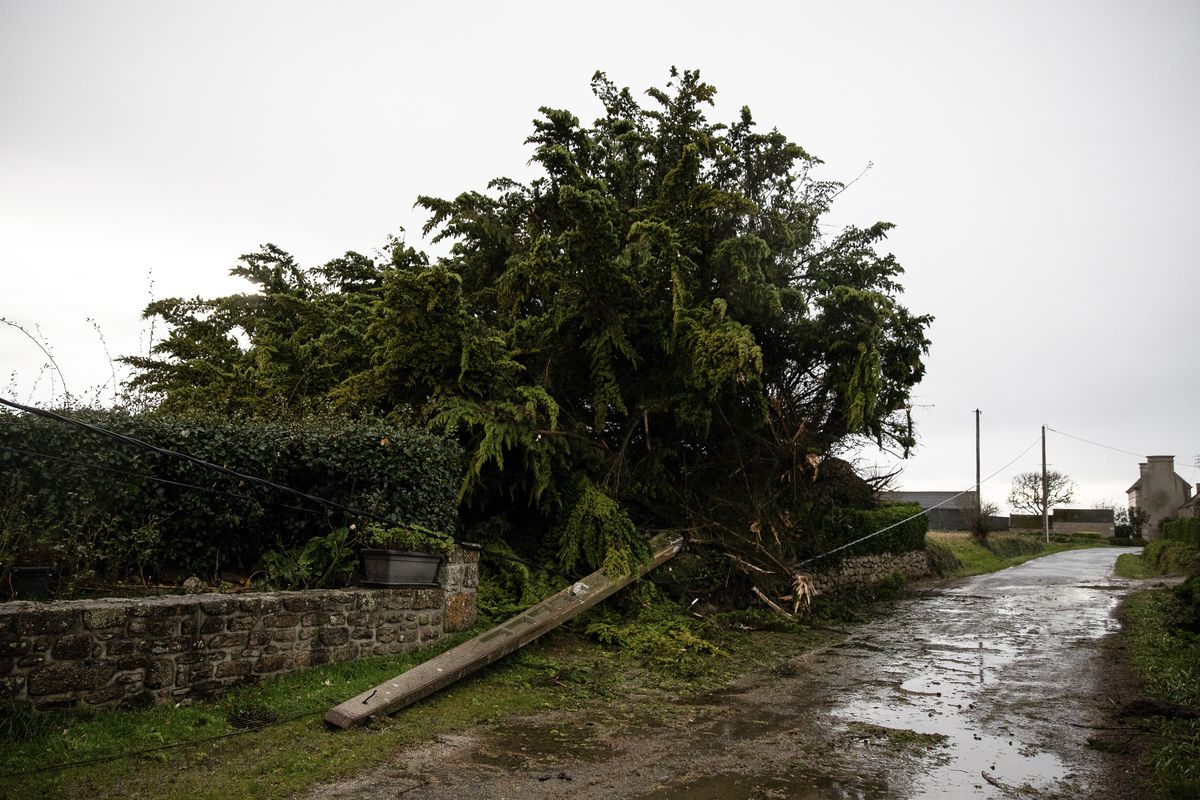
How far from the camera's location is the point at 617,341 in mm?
10188

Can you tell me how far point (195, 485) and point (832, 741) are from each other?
19.7 feet

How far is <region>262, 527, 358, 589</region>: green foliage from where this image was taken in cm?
683

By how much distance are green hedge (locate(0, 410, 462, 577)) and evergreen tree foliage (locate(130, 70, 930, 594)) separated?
3.13 feet

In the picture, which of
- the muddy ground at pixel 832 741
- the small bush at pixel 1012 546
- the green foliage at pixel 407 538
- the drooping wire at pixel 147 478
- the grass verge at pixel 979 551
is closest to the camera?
the muddy ground at pixel 832 741

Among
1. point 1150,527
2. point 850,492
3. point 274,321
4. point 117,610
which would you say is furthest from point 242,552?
point 1150,527

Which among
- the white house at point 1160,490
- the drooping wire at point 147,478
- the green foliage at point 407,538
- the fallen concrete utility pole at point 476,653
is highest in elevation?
the white house at point 1160,490

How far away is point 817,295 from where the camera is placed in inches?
428

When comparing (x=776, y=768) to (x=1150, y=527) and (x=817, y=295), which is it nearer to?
(x=817, y=295)

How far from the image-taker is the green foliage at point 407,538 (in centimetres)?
696

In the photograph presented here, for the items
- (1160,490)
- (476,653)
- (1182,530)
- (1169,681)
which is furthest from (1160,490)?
(476,653)

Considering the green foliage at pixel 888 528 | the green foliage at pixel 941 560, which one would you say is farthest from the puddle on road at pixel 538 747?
the green foliage at pixel 941 560

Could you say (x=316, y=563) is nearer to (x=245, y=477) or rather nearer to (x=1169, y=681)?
(x=245, y=477)

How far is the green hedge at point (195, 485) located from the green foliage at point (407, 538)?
22 cm

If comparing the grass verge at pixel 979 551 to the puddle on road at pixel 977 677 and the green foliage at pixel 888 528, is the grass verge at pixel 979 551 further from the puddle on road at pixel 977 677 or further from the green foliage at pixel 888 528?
the puddle on road at pixel 977 677
